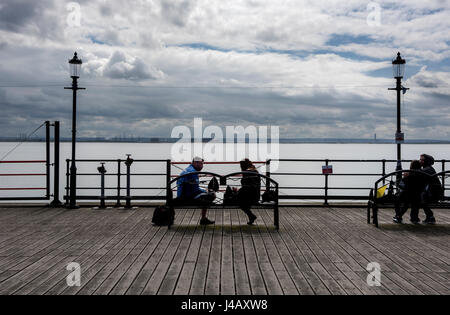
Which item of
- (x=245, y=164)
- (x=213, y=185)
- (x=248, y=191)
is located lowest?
(x=248, y=191)

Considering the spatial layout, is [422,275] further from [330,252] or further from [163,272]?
[163,272]

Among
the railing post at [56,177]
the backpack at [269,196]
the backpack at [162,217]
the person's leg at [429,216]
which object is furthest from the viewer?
the railing post at [56,177]

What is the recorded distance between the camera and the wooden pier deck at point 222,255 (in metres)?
4.23

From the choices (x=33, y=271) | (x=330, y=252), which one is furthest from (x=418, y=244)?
(x=33, y=271)

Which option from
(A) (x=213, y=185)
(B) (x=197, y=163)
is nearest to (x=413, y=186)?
(A) (x=213, y=185)

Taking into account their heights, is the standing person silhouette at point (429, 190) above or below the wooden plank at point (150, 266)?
above

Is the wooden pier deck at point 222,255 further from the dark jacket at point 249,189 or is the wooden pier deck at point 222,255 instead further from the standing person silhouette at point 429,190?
the dark jacket at point 249,189

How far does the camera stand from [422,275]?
461 centimetres

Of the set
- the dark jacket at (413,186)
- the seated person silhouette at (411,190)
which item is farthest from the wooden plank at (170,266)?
the dark jacket at (413,186)

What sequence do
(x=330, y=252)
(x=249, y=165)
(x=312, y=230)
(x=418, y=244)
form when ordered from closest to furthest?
(x=330, y=252) < (x=418, y=244) < (x=312, y=230) < (x=249, y=165)

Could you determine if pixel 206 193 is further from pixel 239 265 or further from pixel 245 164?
pixel 239 265

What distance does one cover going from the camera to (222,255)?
214 inches

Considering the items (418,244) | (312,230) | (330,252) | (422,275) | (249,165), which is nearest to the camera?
(422,275)
